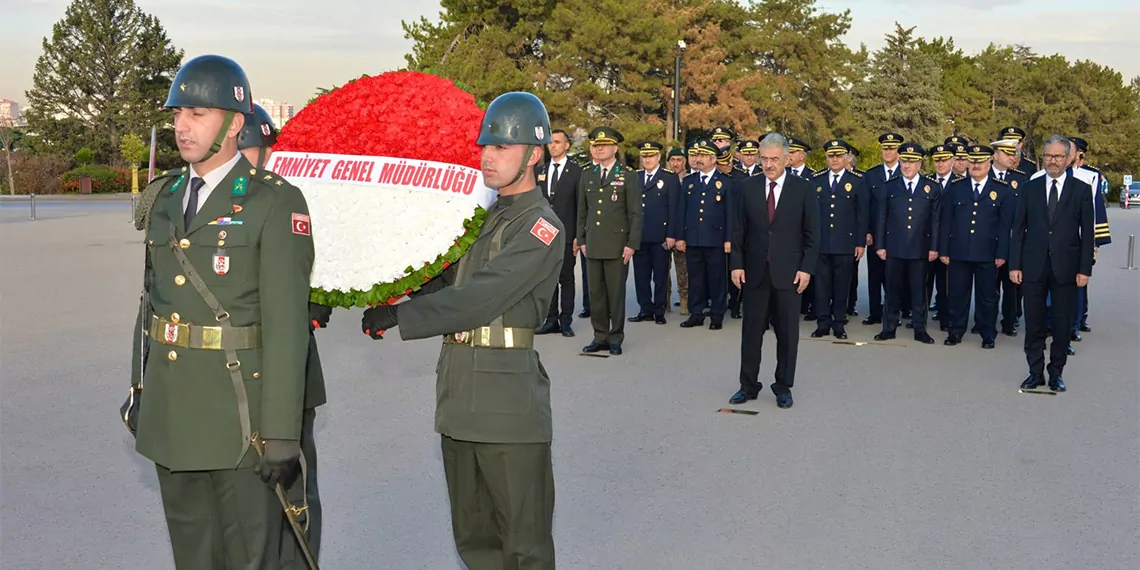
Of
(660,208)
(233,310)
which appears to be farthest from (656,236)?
(233,310)

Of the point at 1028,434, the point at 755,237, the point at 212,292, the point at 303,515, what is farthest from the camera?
the point at 755,237

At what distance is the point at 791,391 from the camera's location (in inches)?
328

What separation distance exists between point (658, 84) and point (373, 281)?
4303 centimetres

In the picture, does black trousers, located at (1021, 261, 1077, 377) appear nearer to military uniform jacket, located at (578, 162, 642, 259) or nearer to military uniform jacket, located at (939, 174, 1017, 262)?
military uniform jacket, located at (939, 174, 1017, 262)

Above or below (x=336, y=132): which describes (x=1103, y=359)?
below

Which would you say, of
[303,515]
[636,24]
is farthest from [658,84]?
[303,515]

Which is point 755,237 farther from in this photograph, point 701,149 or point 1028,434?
point 701,149

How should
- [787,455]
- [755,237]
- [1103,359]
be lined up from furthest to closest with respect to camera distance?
[1103,359] < [755,237] < [787,455]

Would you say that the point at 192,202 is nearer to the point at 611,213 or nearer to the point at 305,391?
the point at 305,391

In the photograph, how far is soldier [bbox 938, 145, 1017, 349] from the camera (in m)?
11.0

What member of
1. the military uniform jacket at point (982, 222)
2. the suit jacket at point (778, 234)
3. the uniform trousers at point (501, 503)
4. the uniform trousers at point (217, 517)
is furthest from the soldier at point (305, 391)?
the military uniform jacket at point (982, 222)

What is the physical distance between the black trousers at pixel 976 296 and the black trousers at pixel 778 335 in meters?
3.76

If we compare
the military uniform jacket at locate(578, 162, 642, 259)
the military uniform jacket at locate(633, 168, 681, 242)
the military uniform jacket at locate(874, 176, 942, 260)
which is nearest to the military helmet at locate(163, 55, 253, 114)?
the military uniform jacket at locate(578, 162, 642, 259)

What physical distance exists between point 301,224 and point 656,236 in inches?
381
